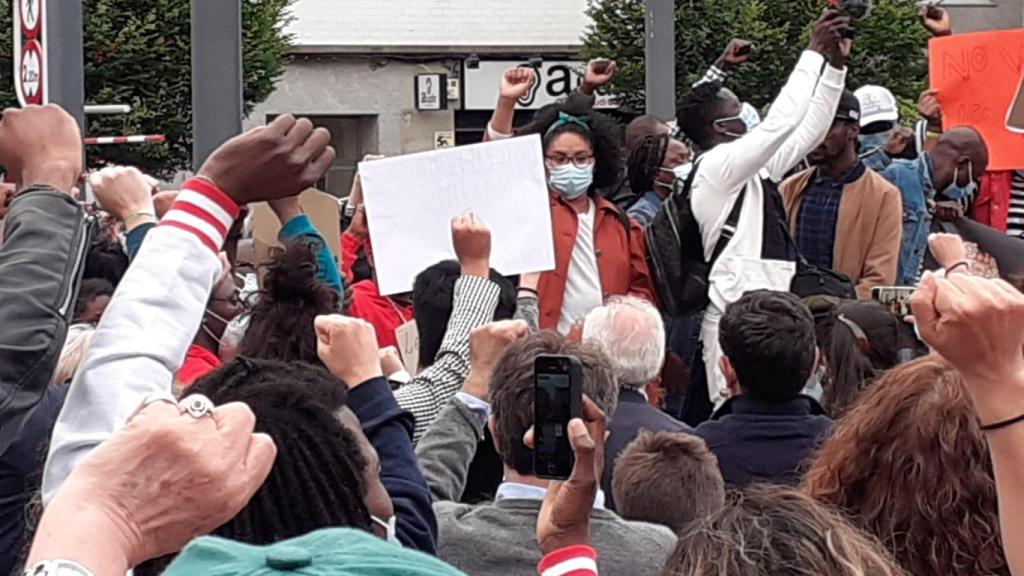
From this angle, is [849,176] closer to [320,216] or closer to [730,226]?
[730,226]

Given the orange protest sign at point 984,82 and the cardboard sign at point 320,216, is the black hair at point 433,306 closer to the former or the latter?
the cardboard sign at point 320,216

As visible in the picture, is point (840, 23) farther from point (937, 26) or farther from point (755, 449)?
point (937, 26)

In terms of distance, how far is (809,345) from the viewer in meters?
4.75

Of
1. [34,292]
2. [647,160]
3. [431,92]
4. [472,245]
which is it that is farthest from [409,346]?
[431,92]

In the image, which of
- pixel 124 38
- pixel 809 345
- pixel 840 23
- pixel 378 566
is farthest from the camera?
pixel 124 38

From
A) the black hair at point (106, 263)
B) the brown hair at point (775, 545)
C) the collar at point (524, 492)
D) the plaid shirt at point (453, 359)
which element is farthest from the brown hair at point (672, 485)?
the black hair at point (106, 263)

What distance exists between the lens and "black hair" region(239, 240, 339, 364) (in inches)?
162

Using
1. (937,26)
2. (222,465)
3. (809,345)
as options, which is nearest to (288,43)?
(937,26)

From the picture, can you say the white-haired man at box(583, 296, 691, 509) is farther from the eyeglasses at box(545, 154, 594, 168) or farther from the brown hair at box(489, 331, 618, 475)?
the eyeglasses at box(545, 154, 594, 168)

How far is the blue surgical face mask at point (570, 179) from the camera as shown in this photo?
6953 millimetres

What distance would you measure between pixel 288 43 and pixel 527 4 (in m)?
4.99

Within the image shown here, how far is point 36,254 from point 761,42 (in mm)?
24774

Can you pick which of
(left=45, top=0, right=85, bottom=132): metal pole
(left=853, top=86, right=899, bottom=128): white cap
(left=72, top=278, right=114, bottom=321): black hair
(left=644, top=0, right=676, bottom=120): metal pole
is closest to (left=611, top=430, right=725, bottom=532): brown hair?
(left=72, top=278, right=114, bottom=321): black hair

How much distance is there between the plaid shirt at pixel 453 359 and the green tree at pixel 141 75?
62.0 feet
